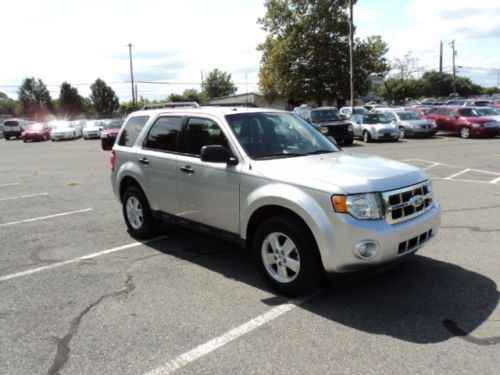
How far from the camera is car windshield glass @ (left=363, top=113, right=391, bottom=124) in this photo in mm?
23547

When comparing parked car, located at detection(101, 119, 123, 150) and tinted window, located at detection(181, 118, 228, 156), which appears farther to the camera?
parked car, located at detection(101, 119, 123, 150)

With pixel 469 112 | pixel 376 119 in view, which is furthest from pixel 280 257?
pixel 469 112

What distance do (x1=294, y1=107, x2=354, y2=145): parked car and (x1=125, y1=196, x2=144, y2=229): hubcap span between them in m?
15.5

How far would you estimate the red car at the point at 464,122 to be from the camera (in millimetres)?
23391

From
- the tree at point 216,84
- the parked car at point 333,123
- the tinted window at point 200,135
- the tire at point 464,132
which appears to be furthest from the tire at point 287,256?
the tree at point 216,84

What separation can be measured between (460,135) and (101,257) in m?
23.6

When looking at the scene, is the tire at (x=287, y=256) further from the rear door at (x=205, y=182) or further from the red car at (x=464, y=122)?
the red car at (x=464, y=122)

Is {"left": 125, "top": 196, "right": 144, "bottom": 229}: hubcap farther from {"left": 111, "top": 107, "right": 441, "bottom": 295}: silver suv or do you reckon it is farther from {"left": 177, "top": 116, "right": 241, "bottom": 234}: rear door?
{"left": 177, "top": 116, "right": 241, "bottom": 234}: rear door

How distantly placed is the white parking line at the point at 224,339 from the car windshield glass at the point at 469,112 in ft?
77.7

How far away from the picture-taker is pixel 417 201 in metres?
4.23

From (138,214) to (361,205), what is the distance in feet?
11.5

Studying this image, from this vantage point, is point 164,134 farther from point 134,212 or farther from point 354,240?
point 354,240

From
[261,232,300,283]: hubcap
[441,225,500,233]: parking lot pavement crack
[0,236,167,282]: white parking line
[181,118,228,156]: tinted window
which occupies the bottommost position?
[0,236,167,282]: white parking line

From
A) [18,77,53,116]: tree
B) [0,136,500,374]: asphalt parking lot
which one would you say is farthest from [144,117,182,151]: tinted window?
[18,77,53,116]: tree
